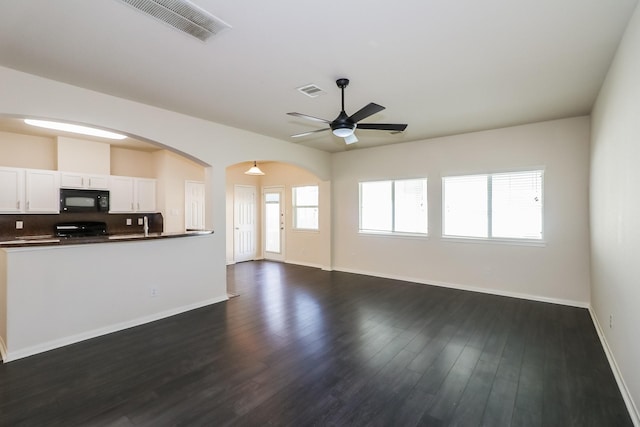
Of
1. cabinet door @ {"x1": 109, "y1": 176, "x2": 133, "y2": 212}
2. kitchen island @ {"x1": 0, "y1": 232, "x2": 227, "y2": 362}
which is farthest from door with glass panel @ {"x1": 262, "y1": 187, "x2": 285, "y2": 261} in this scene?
kitchen island @ {"x1": 0, "y1": 232, "x2": 227, "y2": 362}

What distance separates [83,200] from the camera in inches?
216

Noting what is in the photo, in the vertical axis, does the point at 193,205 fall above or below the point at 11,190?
below

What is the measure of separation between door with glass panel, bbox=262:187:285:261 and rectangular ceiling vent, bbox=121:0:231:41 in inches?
238

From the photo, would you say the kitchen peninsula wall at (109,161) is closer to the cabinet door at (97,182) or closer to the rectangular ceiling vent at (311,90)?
the cabinet door at (97,182)

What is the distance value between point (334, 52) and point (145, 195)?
18.3 ft

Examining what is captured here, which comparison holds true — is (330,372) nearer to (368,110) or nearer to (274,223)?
(368,110)

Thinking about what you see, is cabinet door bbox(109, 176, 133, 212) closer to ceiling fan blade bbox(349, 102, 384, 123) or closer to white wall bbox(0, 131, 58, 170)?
white wall bbox(0, 131, 58, 170)

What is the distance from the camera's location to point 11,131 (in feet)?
16.8

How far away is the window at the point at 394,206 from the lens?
5930 millimetres

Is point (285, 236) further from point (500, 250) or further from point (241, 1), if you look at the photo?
point (241, 1)

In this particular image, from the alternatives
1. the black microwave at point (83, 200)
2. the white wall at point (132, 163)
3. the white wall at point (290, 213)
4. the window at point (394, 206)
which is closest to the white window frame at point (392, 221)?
the window at point (394, 206)

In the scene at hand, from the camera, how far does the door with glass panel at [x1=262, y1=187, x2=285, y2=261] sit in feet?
27.3

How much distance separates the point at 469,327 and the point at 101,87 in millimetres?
5130

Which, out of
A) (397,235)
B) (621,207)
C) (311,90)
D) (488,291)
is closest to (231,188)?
(397,235)
